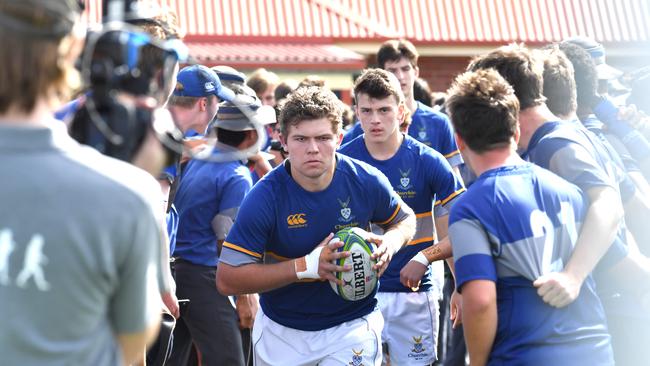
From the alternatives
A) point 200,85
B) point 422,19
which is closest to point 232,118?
point 200,85

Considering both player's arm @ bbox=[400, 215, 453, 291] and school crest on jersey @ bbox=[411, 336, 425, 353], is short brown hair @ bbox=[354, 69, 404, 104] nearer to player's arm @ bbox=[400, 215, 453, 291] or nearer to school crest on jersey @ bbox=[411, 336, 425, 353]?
player's arm @ bbox=[400, 215, 453, 291]

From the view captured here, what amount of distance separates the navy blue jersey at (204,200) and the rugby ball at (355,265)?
157cm

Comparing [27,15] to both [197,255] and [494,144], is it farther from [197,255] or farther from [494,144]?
[197,255]

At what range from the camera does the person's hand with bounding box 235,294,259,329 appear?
273 inches

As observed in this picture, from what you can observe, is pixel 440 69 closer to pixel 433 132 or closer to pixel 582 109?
pixel 433 132

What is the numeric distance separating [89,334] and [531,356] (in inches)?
84.3

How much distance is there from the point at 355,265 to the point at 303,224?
433 mm

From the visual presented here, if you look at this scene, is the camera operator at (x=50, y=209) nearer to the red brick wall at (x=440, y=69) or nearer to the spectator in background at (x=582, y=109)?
the spectator in background at (x=582, y=109)

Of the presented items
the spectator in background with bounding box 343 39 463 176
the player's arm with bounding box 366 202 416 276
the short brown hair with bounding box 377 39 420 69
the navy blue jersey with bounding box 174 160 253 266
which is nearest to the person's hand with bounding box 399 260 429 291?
the player's arm with bounding box 366 202 416 276

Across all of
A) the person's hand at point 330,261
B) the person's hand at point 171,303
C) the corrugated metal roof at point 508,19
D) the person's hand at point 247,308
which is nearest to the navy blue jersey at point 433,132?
the person's hand at point 247,308

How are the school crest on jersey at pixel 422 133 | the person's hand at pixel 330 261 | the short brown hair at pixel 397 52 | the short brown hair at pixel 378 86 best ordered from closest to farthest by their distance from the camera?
the person's hand at pixel 330 261, the short brown hair at pixel 378 86, the school crest on jersey at pixel 422 133, the short brown hair at pixel 397 52

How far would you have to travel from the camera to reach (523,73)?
16.3ft

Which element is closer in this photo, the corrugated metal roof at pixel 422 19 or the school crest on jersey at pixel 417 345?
the school crest on jersey at pixel 417 345

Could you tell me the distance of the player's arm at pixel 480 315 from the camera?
13.5 feet
